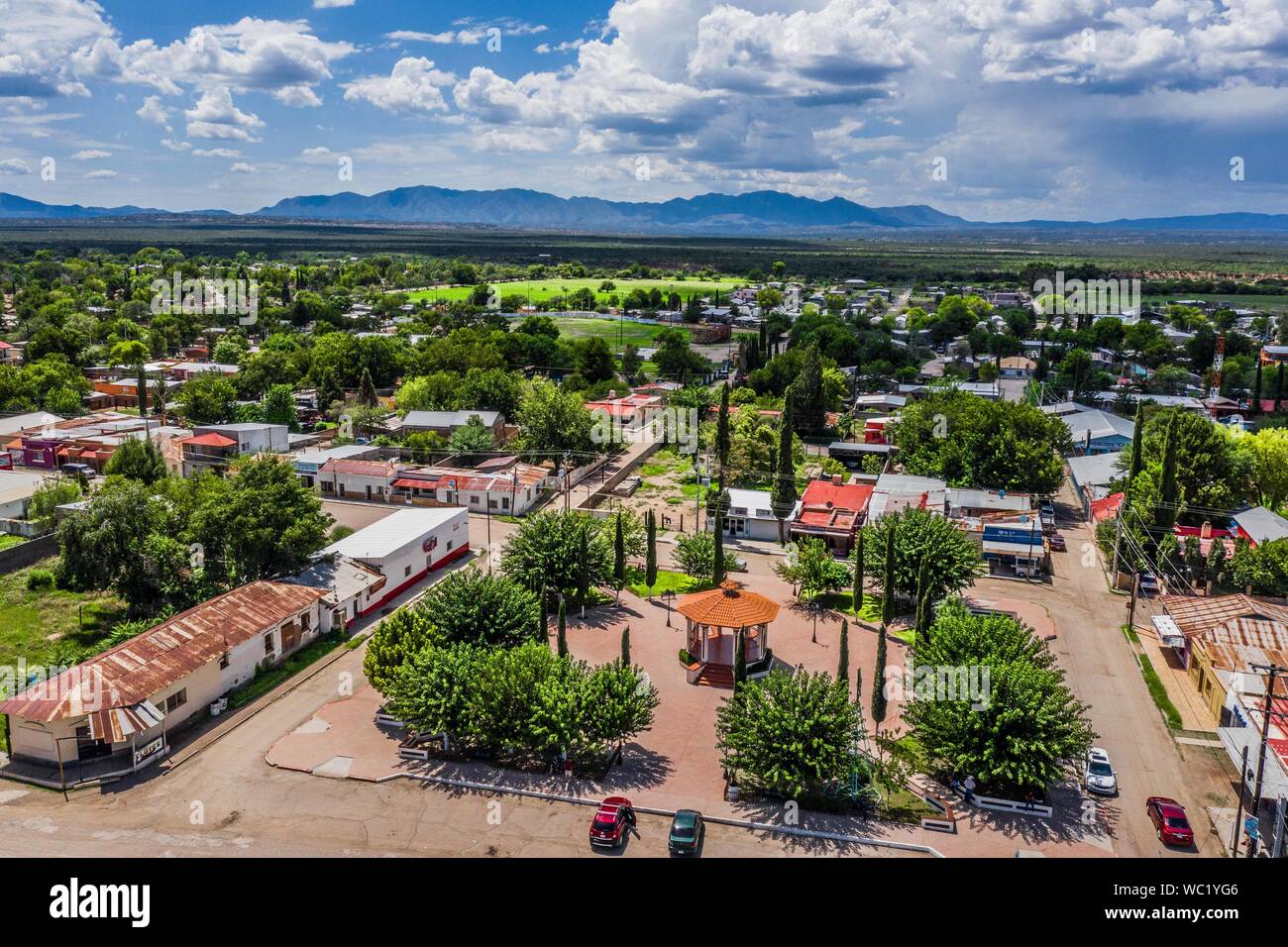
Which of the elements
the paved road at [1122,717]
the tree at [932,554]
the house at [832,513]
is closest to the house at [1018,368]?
the house at [832,513]

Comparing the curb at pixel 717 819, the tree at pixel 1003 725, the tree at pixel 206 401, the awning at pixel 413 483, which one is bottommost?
the curb at pixel 717 819

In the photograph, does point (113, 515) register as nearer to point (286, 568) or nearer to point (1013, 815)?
point (286, 568)

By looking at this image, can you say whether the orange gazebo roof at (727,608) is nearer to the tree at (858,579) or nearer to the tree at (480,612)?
the tree at (858,579)

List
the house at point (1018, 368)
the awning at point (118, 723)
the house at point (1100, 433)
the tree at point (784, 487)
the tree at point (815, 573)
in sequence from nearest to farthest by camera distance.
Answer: the awning at point (118, 723), the tree at point (815, 573), the tree at point (784, 487), the house at point (1100, 433), the house at point (1018, 368)

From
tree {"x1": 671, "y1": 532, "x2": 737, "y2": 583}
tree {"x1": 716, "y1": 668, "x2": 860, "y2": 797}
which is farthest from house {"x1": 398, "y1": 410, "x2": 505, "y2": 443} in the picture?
tree {"x1": 716, "y1": 668, "x2": 860, "y2": 797}

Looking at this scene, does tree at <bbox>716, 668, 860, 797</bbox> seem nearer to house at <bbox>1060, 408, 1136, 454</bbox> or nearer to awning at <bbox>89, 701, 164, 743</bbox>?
awning at <bbox>89, 701, 164, 743</bbox>

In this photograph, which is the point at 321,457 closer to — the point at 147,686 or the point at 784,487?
the point at 784,487

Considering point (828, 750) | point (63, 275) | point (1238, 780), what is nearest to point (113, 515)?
point (828, 750)
